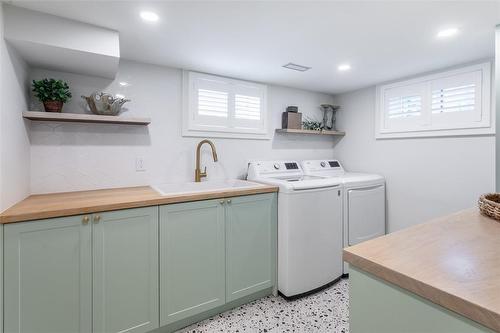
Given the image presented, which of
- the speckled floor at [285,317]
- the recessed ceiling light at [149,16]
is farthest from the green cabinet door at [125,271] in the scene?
the recessed ceiling light at [149,16]

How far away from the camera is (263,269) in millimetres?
2160

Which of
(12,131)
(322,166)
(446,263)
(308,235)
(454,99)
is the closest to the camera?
(446,263)

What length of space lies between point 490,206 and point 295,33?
4.95 feet

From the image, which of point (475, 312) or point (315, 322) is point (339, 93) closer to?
point (315, 322)

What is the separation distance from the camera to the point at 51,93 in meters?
1.76

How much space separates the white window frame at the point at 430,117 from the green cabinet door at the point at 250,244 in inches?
69.7

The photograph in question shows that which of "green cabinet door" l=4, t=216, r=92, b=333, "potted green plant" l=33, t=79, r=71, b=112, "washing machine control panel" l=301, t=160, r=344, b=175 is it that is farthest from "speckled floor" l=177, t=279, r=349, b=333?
"potted green plant" l=33, t=79, r=71, b=112

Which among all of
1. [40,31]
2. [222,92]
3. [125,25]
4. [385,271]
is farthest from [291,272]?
[40,31]

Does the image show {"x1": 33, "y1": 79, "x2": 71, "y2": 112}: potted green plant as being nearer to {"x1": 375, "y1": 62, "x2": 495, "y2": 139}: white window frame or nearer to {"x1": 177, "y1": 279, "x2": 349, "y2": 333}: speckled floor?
{"x1": 177, "y1": 279, "x2": 349, "y2": 333}: speckled floor

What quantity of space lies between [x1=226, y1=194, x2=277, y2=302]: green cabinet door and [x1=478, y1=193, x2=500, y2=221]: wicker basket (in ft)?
4.42

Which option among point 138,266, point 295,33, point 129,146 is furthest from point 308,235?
point 129,146

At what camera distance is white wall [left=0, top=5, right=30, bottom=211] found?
1.37 metres

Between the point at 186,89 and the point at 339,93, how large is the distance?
2.18 m

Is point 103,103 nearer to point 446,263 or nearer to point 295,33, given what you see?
point 295,33
